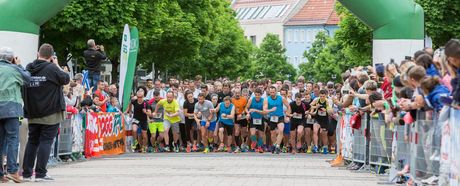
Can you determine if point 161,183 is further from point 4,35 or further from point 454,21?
point 454,21

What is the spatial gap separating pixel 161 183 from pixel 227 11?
75.7 meters

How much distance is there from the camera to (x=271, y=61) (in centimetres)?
12200

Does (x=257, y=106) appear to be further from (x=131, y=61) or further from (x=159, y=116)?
(x=131, y=61)

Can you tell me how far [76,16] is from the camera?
35344 mm

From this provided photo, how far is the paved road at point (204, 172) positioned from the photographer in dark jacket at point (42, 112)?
448 mm

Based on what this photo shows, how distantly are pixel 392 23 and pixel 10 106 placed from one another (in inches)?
331

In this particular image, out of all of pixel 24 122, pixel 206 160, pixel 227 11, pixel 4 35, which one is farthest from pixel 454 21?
pixel 227 11

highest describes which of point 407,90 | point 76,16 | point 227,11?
point 227,11

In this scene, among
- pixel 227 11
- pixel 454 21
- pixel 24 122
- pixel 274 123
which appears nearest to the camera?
pixel 24 122

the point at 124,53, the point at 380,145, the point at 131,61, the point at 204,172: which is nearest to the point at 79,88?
the point at 124,53

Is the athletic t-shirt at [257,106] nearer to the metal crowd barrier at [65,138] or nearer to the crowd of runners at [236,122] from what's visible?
the crowd of runners at [236,122]

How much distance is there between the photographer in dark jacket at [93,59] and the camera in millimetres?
27047

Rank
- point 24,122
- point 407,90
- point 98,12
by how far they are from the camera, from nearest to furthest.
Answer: point 407,90 → point 24,122 → point 98,12

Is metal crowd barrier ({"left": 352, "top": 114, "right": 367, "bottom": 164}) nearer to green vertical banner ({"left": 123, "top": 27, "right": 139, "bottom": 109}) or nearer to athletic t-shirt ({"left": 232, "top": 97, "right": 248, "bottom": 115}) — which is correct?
green vertical banner ({"left": 123, "top": 27, "right": 139, "bottom": 109})
